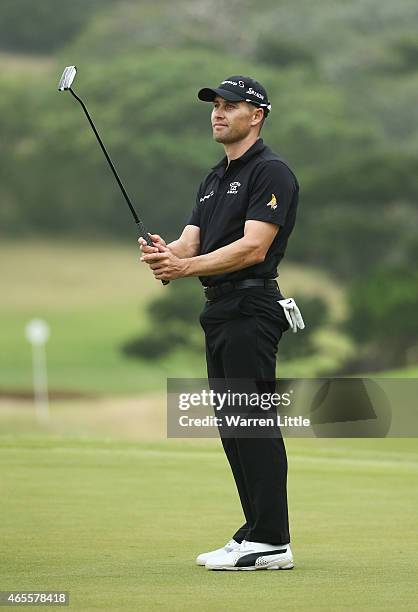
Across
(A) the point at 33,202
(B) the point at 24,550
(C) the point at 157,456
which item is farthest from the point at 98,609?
(A) the point at 33,202

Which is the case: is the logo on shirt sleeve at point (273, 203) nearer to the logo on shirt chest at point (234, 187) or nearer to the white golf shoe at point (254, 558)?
the logo on shirt chest at point (234, 187)

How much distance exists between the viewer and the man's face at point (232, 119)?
16.8 ft

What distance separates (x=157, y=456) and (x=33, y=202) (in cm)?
6128

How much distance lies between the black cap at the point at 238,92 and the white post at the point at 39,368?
2147 cm

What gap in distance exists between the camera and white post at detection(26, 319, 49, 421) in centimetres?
2906

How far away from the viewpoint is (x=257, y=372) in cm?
501

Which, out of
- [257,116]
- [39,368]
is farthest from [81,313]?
[257,116]

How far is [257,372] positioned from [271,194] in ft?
2.16

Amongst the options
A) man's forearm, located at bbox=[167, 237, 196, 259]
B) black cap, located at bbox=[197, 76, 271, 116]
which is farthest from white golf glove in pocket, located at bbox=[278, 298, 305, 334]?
black cap, located at bbox=[197, 76, 271, 116]

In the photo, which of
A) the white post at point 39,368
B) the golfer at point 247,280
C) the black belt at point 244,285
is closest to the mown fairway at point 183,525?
the golfer at point 247,280

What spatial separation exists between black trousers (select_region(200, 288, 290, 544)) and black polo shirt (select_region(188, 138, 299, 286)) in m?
0.11

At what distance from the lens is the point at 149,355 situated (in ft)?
171

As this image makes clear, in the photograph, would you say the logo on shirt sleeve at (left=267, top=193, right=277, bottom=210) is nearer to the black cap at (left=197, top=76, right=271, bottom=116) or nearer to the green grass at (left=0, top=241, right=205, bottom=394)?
the black cap at (left=197, top=76, right=271, bottom=116)

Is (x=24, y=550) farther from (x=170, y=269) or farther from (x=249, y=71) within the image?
(x=249, y=71)
